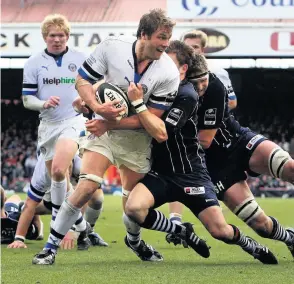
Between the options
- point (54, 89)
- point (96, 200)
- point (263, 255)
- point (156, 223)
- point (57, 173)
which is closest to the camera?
point (156, 223)

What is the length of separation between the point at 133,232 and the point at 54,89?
2.16 meters

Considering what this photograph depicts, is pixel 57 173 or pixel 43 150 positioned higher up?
pixel 43 150

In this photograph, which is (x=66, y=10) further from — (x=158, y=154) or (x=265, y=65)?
(x=158, y=154)

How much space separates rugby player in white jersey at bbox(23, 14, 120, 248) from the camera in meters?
8.68

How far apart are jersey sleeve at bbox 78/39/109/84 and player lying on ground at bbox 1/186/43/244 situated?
265 cm

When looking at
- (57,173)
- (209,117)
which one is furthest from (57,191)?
(209,117)

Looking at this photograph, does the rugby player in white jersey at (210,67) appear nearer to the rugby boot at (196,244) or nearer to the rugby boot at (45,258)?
the rugby boot at (196,244)

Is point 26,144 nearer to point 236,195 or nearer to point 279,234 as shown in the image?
point 236,195

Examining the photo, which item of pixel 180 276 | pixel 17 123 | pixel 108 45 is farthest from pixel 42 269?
pixel 17 123

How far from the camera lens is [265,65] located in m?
28.1

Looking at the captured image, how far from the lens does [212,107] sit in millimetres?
7293

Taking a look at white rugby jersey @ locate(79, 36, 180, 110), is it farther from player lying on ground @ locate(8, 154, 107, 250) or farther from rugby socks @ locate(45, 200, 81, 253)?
player lying on ground @ locate(8, 154, 107, 250)

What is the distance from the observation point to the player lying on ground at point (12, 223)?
31.1 ft

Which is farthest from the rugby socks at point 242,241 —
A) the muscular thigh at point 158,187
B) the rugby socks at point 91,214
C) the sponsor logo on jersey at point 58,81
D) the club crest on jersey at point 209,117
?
the sponsor logo on jersey at point 58,81
